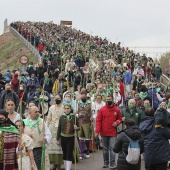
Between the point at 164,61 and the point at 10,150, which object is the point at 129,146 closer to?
the point at 10,150

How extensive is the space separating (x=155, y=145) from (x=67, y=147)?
3.06 m

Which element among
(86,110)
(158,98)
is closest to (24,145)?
(86,110)

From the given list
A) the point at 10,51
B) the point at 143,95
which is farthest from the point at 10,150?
the point at 10,51

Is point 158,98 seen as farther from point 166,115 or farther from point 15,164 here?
point 15,164

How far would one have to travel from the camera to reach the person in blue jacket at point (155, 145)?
404 inches

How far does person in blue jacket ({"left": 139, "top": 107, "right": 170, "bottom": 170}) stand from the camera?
10250 millimetres

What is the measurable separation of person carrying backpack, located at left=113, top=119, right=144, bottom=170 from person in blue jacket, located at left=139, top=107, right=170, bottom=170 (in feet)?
0.64

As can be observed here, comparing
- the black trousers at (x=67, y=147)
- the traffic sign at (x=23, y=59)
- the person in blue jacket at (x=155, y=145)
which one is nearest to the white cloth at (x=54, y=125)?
the black trousers at (x=67, y=147)

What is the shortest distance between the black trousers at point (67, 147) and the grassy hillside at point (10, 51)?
4349 centimetres

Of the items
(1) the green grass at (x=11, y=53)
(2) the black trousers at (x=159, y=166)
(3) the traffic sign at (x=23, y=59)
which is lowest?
(2) the black trousers at (x=159, y=166)

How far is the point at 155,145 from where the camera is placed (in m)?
10.3

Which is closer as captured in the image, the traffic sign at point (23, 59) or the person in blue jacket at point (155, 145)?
the person in blue jacket at point (155, 145)

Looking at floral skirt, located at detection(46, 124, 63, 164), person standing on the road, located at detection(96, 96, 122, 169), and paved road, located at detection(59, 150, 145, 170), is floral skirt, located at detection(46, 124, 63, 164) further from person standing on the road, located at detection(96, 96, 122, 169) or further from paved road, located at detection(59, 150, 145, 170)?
person standing on the road, located at detection(96, 96, 122, 169)

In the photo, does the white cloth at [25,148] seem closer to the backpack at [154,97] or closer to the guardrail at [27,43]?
the backpack at [154,97]
